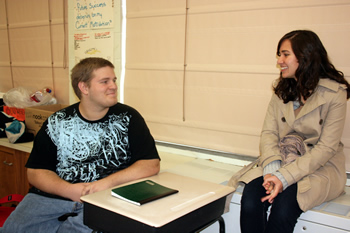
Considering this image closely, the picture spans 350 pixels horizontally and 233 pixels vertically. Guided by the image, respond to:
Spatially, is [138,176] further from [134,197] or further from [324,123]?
[324,123]

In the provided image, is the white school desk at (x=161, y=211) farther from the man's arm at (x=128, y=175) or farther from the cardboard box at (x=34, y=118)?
the cardboard box at (x=34, y=118)

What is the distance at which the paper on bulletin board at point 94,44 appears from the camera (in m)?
3.24

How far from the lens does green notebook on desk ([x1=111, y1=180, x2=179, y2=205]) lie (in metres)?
1.38

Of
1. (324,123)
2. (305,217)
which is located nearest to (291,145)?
(324,123)

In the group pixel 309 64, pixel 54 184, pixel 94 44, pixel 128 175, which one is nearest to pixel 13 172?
pixel 94 44

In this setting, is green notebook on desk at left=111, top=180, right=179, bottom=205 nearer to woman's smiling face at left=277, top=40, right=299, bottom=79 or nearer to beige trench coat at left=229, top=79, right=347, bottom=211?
beige trench coat at left=229, top=79, right=347, bottom=211

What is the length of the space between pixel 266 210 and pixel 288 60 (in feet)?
2.80

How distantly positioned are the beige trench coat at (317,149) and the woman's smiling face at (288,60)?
0.16m

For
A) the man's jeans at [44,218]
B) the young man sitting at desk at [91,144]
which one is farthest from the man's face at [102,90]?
the man's jeans at [44,218]

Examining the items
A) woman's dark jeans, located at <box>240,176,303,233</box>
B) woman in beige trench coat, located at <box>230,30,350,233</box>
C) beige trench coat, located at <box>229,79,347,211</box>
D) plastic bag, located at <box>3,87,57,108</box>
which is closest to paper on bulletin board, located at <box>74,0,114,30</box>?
plastic bag, located at <box>3,87,57,108</box>

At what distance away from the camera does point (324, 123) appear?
5.98 ft

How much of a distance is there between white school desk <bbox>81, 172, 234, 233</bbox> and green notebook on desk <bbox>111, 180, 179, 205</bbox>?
2 centimetres

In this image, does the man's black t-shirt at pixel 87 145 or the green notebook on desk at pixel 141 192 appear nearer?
the green notebook on desk at pixel 141 192

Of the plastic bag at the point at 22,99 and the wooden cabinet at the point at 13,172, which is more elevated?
the plastic bag at the point at 22,99
